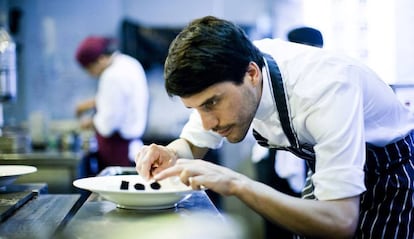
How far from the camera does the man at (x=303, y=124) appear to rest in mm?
1142

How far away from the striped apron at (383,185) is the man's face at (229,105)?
65mm

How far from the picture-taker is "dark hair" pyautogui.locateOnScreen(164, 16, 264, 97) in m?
1.23

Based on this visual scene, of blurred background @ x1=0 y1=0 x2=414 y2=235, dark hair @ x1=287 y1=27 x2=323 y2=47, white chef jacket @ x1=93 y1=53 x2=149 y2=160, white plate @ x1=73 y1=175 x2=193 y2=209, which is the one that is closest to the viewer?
white plate @ x1=73 y1=175 x2=193 y2=209

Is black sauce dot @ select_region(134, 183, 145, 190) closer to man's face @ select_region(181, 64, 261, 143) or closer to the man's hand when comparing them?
the man's hand

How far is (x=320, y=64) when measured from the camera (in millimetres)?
1265

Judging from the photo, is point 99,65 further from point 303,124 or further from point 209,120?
point 303,124

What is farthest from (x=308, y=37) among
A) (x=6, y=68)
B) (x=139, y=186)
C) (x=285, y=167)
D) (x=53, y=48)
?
(x=53, y=48)

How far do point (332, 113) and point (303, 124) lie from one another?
0.12 m

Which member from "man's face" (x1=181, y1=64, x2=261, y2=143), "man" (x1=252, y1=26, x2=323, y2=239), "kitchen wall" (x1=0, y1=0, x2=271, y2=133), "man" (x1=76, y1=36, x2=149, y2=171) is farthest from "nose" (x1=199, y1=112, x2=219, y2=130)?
"kitchen wall" (x1=0, y1=0, x2=271, y2=133)

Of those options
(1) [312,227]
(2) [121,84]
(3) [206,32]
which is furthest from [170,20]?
(1) [312,227]

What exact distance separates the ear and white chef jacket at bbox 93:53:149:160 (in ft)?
6.58

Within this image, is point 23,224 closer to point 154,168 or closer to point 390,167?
point 154,168

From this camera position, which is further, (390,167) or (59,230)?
(390,167)

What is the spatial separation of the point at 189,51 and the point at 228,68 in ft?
0.34
